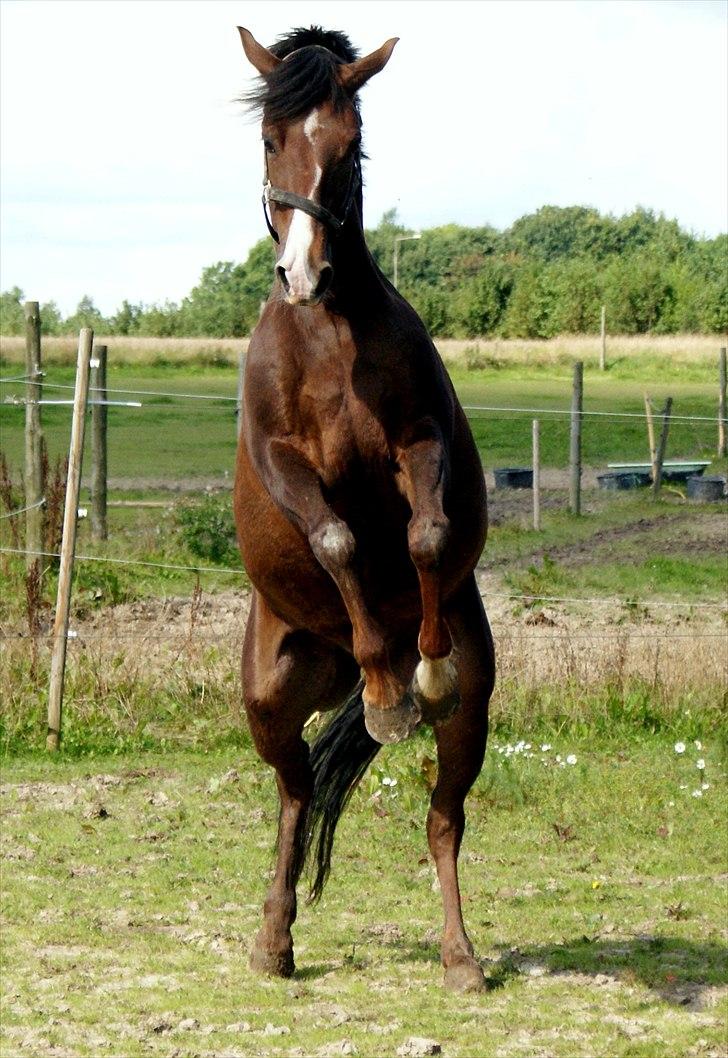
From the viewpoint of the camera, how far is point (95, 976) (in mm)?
5523

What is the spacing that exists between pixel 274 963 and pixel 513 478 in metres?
12.6

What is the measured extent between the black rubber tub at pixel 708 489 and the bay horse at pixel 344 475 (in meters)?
11.8

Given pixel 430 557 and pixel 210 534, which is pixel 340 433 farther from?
pixel 210 534

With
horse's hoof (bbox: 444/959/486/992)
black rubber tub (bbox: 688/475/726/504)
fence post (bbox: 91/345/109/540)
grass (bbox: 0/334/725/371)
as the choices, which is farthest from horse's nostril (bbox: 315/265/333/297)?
grass (bbox: 0/334/725/371)

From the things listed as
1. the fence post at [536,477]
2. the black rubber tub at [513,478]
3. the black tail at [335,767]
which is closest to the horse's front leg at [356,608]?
the black tail at [335,767]

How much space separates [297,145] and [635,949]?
342 centimetres

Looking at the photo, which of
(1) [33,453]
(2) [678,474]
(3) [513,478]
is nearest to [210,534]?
(1) [33,453]

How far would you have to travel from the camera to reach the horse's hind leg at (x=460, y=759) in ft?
17.7

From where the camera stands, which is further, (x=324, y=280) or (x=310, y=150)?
(x=310, y=150)

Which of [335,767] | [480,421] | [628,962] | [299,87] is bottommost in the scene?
[628,962]

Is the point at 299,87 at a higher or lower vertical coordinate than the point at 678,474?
higher

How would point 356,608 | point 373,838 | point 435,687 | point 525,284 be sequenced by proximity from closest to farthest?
point 356,608 < point 435,687 < point 373,838 < point 525,284

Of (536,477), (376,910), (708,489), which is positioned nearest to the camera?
(376,910)

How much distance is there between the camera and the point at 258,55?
15.4 feet
